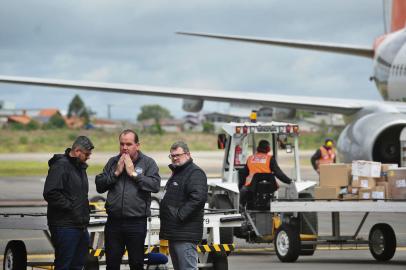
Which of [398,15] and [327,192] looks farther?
[398,15]

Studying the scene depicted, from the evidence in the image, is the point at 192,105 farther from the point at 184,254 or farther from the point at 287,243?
the point at 184,254

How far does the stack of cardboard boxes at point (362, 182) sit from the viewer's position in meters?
15.0

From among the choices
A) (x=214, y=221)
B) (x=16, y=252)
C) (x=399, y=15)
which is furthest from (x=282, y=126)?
(x=399, y=15)

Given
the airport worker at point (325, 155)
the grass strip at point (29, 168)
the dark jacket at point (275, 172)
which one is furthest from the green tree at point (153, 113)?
the dark jacket at point (275, 172)

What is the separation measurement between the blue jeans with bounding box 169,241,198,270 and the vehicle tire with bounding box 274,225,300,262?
13.7 feet

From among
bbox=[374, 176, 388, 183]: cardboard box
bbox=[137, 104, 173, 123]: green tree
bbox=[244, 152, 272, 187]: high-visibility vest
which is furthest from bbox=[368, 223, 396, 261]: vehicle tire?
bbox=[137, 104, 173, 123]: green tree

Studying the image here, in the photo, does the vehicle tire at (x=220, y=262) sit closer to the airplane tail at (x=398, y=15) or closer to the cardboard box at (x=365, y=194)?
the cardboard box at (x=365, y=194)

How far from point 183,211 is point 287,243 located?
4.52 metres

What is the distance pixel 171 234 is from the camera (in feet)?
33.6

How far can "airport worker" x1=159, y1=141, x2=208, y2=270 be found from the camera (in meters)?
10.2

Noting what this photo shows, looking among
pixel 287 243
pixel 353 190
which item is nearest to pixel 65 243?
pixel 287 243

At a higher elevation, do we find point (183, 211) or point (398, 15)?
point (398, 15)

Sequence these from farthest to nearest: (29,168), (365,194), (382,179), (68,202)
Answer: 1. (29,168)
2. (382,179)
3. (365,194)
4. (68,202)

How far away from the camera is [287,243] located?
47.3ft
